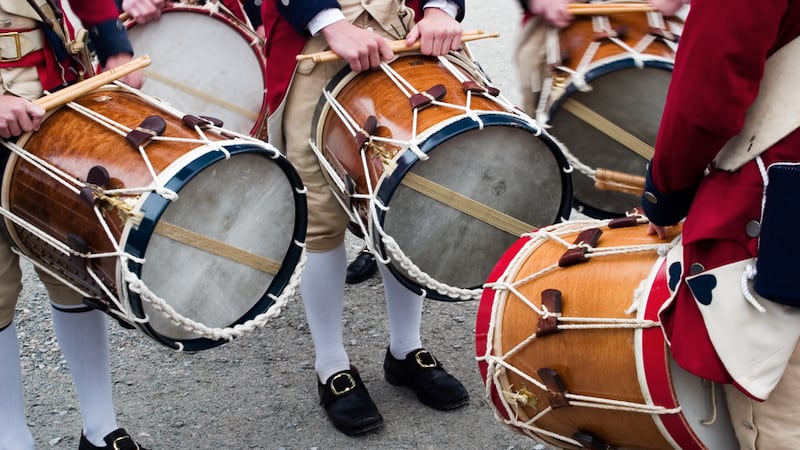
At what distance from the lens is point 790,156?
1.42 meters

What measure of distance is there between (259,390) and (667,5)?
65.0 inches

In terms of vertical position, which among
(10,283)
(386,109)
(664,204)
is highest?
(664,204)

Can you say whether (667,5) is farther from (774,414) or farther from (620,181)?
(774,414)

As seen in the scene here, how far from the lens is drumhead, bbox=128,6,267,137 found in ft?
10.4

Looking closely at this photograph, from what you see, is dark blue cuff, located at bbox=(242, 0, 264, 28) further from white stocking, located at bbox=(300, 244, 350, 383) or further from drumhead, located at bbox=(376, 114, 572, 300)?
drumhead, located at bbox=(376, 114, 572, 300)

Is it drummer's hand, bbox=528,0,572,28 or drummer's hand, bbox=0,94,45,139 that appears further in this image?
drummer's hand, bbox=528,0,572,28

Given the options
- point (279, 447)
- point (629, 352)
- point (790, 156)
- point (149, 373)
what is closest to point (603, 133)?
point (629, 352)

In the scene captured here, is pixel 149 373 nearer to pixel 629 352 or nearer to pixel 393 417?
pixel 393 417

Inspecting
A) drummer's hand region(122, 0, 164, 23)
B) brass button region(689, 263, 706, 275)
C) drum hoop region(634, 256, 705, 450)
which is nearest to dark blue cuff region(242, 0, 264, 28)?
drummer's hand region(122, 0, 164, 23)

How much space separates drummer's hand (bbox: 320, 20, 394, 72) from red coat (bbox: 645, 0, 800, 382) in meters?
1.01

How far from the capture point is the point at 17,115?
2146mm

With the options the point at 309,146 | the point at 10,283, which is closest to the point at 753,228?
the point at 309,146

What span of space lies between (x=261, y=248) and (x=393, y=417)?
2.80ft

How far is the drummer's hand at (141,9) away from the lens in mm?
3045
